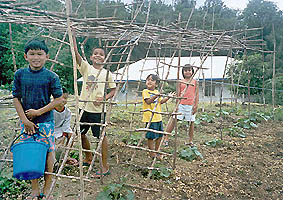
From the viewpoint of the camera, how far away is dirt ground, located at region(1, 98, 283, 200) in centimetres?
311

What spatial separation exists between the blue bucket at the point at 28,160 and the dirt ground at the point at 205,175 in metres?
0.56

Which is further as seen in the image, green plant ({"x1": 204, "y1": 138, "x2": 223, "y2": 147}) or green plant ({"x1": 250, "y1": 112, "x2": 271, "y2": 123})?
green plant ({"x1": 250, "y1": 112, "x2": 271, "y2": 123})

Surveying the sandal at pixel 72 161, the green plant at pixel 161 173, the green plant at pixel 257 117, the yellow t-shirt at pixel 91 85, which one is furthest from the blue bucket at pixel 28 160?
the green plant at pixel 257 117

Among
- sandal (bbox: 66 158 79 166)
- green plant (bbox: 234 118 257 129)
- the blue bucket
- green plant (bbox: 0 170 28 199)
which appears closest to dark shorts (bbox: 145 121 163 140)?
sandal (bbox: 66 158 79 166)

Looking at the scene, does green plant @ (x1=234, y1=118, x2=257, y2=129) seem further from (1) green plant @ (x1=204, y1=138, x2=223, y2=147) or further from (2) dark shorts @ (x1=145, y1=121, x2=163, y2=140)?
(2) dark shorts @ (x1=145, y1=121, x2=163, y2=140)

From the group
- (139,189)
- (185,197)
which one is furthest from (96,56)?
(185,197)

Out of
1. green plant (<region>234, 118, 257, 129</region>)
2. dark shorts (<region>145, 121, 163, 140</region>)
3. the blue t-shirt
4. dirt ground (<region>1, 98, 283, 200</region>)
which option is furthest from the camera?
green plant (<region>234, 118, 257, 129</region>)

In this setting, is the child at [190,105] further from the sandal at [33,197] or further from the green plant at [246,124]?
the sandal at [33,197]

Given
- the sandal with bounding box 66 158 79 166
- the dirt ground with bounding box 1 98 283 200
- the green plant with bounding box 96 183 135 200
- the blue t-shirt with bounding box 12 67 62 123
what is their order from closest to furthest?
the blue t-shirt with bounding box 12 67 62 123 → the green plant with bounding box 96 183 135 200 → the dirt ground with bounding box 1 98 283 200 → the sandal with bounding box 66 158 79 166

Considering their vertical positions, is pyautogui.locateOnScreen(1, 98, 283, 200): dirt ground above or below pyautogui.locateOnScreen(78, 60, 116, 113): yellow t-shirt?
below

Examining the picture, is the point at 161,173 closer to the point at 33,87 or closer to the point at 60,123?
the point at 60,123

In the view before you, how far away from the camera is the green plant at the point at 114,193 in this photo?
2668 mm

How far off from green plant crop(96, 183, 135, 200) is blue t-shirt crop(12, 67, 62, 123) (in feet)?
3.05

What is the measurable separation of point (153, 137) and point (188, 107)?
4.46 ft
